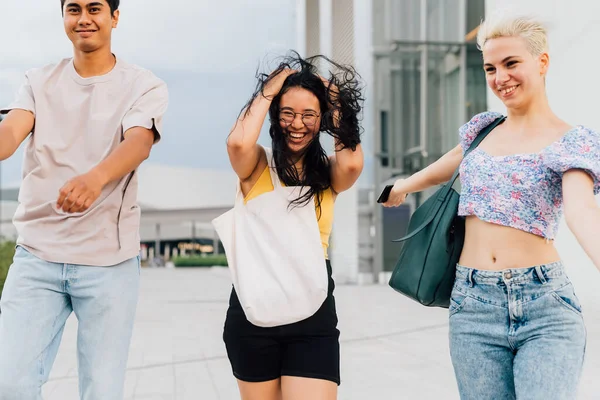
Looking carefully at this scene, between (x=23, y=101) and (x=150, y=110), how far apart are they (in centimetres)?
43

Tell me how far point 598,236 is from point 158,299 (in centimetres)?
1354

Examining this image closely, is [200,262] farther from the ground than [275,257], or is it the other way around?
[275,257]

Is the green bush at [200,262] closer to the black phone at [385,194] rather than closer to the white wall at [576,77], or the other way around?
the white wall at [576,77]

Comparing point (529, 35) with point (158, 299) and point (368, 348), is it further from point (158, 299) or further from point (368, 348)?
point (158, 299)

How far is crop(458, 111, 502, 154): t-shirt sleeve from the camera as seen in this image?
253 cm

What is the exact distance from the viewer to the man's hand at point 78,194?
2.18 meters

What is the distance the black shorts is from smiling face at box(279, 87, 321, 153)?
58 centimetres

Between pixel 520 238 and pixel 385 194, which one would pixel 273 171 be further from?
pixel 520 238

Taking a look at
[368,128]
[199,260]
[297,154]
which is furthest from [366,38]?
[199,260]

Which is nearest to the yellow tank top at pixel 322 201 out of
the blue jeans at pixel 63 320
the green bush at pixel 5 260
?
the blue jeans at pixel 63 320

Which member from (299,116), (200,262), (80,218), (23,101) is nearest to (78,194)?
(80,218)

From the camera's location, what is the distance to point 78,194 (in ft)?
7.20

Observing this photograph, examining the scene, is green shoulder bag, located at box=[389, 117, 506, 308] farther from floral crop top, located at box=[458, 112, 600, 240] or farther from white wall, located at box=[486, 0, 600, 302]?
white wall, located at box=[486, 0, 600, 302]

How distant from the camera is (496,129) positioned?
248 cm
